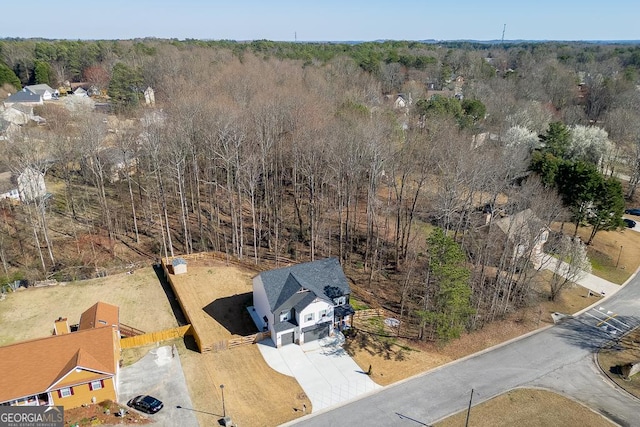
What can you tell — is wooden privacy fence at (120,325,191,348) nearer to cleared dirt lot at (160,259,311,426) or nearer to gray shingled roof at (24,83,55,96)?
cleared dirt lot at (160,259,311,426)

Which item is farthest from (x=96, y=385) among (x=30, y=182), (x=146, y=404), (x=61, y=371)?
(x=30, y=182)

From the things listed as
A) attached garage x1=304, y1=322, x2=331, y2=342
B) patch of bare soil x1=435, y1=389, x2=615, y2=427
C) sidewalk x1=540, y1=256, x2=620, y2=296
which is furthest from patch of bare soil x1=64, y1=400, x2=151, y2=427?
sidewalk x1=540, y1=256, x2=620, y2=296

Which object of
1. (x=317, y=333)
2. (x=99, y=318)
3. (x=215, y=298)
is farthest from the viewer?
(x=215, y=298)

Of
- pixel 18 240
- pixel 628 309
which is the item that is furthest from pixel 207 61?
pixel 628 309

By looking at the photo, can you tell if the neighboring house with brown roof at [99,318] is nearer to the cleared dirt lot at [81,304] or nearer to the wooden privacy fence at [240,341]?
the cleared dirt lot at [81,304]

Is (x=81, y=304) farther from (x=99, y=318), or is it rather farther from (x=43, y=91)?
(x=43, y=91)

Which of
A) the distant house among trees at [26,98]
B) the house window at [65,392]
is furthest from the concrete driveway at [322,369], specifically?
the distant house among trees at [26,98]

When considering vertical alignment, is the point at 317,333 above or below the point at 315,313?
below

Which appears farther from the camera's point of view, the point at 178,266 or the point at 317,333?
the point at 178,266
